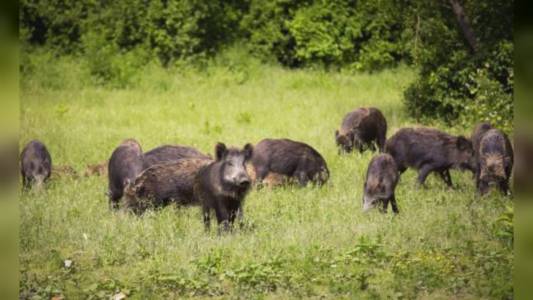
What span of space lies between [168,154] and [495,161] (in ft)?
9.89

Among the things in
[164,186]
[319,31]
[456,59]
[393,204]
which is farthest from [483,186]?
[164,186]

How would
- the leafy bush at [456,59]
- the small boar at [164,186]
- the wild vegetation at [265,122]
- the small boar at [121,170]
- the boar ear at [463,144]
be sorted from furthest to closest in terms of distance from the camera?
1. the leafy bush at [456,59]
2. the boar ear at [463,144]
3. the small boar at [121,170]
4. the small boar at [164,186]
5. the wild vegetation at [265,122]

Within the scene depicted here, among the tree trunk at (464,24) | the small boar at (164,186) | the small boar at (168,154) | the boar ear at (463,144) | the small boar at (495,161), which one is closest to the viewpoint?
the small boar at (164,186)

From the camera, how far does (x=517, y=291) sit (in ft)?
24.1

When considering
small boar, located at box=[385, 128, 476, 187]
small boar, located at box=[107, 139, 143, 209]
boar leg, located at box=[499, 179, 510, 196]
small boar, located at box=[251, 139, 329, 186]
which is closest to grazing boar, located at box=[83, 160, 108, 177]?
small boar, located at box=[107, 139, 143, 209]

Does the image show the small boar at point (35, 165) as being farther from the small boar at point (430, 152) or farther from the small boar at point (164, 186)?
the small boar at point (430, 152)

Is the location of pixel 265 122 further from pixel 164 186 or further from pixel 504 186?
pixel 504 186

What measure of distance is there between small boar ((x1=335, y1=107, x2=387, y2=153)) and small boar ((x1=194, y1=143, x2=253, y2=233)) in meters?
3.18

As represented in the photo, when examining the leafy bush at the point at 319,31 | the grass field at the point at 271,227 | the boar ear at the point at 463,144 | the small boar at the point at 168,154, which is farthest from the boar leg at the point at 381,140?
the small boar at the point at 168,154

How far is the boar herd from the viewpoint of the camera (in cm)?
849

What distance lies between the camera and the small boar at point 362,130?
11578 mm

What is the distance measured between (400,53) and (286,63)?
1349 mm

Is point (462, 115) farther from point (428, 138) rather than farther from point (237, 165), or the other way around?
point (237, 165)

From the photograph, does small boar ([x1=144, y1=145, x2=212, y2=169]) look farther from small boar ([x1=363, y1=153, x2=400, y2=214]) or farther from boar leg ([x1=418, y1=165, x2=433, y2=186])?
boar leg ([x1=418, y1=165, x2=433, y2=186])
